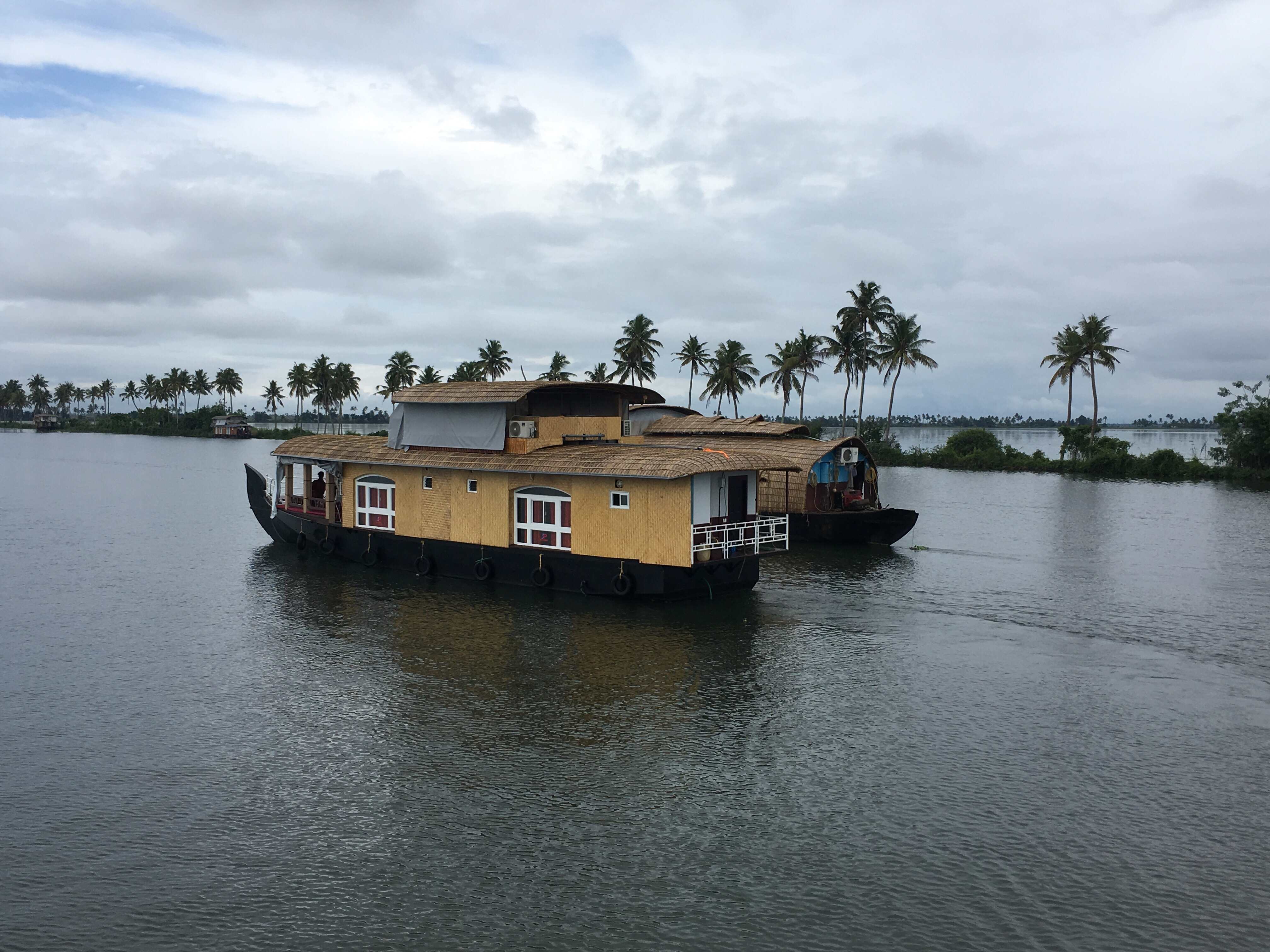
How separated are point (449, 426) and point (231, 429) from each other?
152 metres

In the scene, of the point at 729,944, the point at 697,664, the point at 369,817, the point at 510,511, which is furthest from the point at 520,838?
the point at 510,511

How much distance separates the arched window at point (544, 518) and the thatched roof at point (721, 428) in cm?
1936

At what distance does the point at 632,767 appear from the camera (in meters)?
16.5

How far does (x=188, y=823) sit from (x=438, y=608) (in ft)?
48.5

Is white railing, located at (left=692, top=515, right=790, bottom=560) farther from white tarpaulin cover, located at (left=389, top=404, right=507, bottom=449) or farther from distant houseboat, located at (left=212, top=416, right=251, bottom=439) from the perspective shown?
distant houseboat, located at (left=212, top=416, right=251, bottom=439)

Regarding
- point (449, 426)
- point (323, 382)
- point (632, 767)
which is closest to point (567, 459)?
point (449, 426)

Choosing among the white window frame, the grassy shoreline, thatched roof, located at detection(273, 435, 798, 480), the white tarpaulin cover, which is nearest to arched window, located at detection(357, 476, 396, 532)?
the white window frame

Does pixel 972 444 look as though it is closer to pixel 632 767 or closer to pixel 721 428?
pixel 721 428

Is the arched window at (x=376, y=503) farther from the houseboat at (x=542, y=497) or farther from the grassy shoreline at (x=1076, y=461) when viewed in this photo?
the grassy shoreline at (x=1076, y=461)

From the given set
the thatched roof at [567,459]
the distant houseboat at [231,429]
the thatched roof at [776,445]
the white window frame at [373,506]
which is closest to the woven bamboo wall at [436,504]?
the thatched roof at [567,459]

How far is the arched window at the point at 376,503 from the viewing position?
34938 mm

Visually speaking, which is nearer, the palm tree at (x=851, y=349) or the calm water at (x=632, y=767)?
the calm water at (x=632, y=767)

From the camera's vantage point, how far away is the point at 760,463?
31.5 metres

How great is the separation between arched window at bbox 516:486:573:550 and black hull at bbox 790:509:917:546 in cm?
1611
